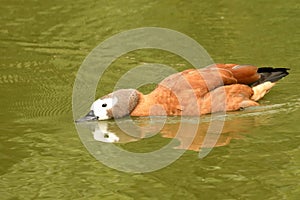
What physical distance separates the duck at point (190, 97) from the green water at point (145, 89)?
19cm

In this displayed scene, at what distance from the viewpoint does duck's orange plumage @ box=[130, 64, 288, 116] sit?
8.05m

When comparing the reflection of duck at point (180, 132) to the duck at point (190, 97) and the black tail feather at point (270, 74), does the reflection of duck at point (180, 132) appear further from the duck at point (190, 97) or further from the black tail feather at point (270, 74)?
the black tail feather at point (270, 74)

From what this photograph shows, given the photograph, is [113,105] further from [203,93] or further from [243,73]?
[243,73]

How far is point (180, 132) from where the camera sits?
A: 778 cm

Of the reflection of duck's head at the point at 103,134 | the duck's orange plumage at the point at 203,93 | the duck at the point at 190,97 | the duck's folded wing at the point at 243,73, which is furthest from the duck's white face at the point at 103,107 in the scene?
the duck's folded wing at the point at 243,73

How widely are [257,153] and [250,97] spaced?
1.46m

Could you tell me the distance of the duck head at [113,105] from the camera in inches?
323

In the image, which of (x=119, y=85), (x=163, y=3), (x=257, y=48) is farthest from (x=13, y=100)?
(x=163, y=3)

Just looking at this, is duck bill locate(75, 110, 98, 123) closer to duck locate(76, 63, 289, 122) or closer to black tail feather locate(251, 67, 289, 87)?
duck locate(76, 63, 289, 122)

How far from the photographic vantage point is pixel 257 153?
23.1ft

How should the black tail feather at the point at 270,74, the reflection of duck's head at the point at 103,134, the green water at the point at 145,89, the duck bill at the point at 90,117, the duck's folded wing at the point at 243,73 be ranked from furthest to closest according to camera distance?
the black tail feather at the point at 270,74 < the duck's folded wing at the point at 243,73 < the duck bill at the point at 90,117 < the reflection of duck's head at the point at 103,134 < the green water at the point at 145,89

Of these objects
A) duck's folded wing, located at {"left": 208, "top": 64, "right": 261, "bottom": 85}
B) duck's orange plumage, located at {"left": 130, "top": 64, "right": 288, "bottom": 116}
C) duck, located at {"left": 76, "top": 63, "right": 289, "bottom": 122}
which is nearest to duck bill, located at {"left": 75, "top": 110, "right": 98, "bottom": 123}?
duck, located at {"left": 76, "top": 63, "right": 289, "bottom": 122}

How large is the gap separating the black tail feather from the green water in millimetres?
238

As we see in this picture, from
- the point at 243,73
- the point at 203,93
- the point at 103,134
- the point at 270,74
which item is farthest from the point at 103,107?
the point at 270,74
